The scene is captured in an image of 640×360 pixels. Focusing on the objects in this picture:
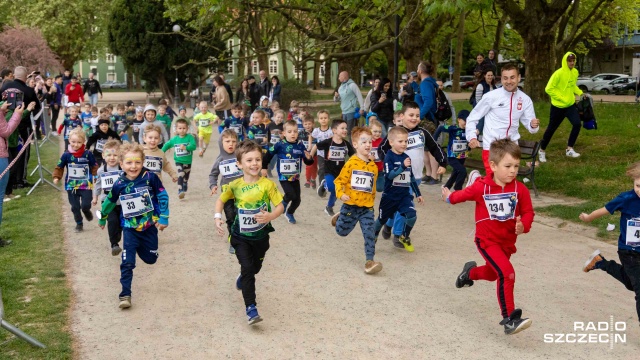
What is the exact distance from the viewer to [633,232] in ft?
18.8

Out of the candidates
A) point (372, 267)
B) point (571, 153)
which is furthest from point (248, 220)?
point (571, 153)

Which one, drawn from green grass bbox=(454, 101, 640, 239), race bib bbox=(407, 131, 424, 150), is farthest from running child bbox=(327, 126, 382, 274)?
green grass bbox=(454, 101, 640, 239)

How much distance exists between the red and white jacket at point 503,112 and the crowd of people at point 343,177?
0.04 feet

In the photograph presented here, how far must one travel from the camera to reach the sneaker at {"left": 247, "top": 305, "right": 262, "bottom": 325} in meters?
6.04

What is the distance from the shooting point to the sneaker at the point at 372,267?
7.57 meters

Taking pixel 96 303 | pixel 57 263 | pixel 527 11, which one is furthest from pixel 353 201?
pixel 527 11

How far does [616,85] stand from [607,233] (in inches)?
1560

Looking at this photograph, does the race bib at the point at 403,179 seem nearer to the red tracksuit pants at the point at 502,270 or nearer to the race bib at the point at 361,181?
the race bib at the point at 361,181

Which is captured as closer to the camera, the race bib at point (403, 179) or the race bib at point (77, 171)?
the race bib at point (403, 179)

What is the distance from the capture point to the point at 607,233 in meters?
9.27

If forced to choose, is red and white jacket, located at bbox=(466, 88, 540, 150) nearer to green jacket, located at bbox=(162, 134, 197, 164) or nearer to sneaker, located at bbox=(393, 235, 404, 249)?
sneaker, located at bbox=(393, 235, 404, 249)

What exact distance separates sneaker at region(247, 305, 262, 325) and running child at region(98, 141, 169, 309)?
1326mm

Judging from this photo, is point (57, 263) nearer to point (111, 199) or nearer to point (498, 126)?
point (111, 199)

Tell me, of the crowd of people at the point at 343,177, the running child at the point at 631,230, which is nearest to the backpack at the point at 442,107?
the crowd of people at the point at 343,177
